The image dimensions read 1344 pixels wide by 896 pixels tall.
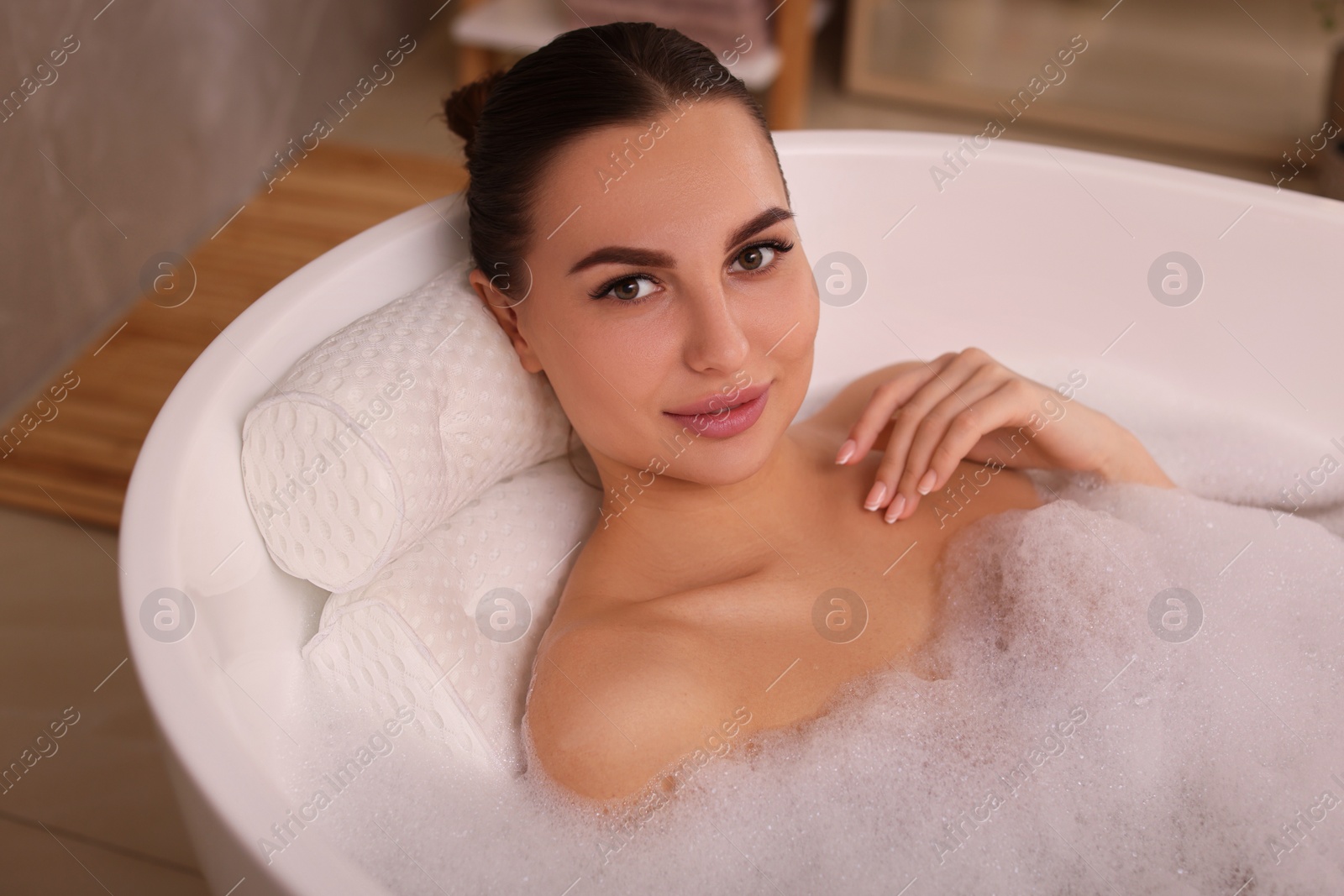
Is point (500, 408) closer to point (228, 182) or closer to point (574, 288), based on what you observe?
point (574, 288)

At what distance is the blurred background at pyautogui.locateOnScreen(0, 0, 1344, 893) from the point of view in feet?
5.18

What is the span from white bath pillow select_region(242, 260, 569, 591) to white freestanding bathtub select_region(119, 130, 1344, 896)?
0.13ft

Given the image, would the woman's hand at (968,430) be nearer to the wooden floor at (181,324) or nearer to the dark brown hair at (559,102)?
the dark brown hair at (559,102)

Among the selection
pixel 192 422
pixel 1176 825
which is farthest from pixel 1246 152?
pixel 192 422

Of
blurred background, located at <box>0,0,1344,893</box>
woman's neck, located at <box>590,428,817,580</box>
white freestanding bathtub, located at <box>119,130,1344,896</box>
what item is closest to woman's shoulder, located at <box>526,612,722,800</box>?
woman's neck, located at <box>590,428,817,580</box>

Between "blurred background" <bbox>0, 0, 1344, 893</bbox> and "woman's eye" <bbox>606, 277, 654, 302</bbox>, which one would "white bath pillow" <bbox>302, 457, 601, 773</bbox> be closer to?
"woman's eye" <bbox>606, 277, 654, 302</bbox>

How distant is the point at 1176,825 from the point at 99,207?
2119 millimetres

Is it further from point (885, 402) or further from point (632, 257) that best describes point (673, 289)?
point (885, 402)

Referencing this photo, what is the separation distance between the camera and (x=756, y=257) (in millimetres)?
1094

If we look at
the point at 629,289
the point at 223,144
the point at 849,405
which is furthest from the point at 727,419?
the point at 223,144

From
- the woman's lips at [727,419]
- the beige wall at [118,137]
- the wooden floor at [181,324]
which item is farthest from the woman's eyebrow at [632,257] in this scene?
the beige wall at [118,137]

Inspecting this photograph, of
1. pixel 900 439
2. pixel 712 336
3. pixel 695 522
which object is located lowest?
pixel 695 522

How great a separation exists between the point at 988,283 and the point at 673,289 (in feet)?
2.35

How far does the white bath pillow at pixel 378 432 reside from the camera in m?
1.06
